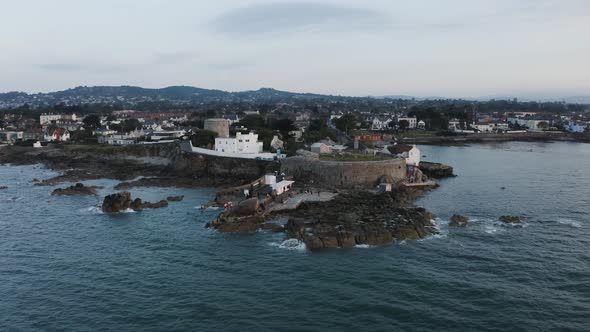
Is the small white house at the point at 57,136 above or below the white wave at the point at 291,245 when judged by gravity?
above

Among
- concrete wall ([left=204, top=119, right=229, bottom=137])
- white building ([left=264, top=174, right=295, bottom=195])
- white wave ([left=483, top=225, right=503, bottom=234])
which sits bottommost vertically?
white wave ([left=483, top=225, right=503, bottom=234])

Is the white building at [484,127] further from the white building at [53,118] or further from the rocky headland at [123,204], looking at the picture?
the white building at [53,118]

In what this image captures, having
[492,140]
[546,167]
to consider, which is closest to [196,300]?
[546,167]

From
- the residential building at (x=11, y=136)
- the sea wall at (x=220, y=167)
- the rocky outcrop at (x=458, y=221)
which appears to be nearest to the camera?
the rocky outcrop at (x=458, y=221)

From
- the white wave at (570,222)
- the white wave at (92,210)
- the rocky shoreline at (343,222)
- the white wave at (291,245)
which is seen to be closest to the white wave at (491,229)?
the rocky shoreline at (343,222)

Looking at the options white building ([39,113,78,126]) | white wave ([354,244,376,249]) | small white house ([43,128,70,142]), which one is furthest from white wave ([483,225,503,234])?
white building ([39,113,78,126])

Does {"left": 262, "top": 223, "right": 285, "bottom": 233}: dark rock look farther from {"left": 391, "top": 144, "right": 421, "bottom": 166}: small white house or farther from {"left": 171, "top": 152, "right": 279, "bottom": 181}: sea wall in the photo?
{"left": 391, "top": 144, "right": 421, "bottom": 166}: small white house

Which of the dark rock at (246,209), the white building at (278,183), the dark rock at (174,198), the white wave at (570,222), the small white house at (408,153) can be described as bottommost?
the white wave at (570,222)
